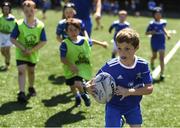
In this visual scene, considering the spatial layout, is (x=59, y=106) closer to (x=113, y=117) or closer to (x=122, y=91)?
(x=113, y=117)

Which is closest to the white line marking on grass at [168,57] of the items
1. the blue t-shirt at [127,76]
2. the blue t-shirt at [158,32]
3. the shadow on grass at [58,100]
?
the blue t-shirt at [158,32]

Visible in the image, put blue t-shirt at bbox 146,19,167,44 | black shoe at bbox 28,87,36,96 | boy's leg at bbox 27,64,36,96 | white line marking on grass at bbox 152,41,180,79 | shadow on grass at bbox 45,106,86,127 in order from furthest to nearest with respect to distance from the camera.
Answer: white line marking on grass at bbox 152,41,180,79 → blue t-shirt at bbox 146,19,167,44 → black shoe at bbox 28,87,36,96 → boy's leg at bbox 27,64,36,96 → shadow on grass at bbox 45,106,86,127

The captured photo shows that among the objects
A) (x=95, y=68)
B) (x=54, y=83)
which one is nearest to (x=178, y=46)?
(x=95, y=68)

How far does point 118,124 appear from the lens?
5590mm

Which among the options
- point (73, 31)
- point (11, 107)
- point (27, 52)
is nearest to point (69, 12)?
point (27, 52)

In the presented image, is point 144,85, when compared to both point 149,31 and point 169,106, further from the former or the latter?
point 149,31

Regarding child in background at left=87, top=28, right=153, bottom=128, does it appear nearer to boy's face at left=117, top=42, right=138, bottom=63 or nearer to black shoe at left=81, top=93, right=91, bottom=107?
boy's face at left=117, top=42, right=138, bottom=63

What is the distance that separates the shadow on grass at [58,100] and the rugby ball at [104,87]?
372 cm

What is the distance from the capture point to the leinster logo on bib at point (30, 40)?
906 cm

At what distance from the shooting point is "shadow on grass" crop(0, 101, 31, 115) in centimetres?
850

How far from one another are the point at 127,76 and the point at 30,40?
4.06 meters

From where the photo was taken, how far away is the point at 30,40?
29.9 ft

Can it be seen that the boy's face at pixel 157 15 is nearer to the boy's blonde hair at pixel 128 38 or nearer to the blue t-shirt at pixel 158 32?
the blue t-shirt at pixel 158 32

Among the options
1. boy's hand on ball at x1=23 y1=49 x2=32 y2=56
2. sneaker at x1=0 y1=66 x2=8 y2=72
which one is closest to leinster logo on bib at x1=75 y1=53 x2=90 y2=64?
boy's hand on ball at x1=23 y1=49 x2=32 y2=56
